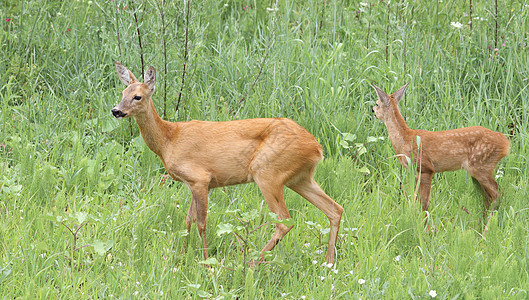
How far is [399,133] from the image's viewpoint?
19.2 feet

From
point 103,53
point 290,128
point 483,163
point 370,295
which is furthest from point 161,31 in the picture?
point 370,295

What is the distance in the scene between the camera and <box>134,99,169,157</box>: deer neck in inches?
206

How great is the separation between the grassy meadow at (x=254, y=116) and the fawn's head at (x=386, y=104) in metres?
0.31

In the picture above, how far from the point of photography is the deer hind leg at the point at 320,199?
5020 millimetres

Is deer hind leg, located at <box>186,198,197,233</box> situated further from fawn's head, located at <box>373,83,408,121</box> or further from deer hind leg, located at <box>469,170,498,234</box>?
deer hind leg, located at <box>469,170,498,234</box>

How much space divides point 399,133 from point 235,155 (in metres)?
1.52

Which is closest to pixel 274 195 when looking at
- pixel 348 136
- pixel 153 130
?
pixel 153 130

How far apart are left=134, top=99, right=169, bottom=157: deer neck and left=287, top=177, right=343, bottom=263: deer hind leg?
3.23 feet

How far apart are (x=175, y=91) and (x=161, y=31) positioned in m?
0.58

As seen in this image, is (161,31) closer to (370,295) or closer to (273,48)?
(273,48)

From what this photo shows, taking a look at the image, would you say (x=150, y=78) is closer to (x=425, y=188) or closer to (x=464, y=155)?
(x=425, y=188)

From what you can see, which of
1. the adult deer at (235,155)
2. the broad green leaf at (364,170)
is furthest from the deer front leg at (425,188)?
the adult deer at (235,155)

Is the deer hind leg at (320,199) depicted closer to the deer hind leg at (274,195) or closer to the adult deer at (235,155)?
the adult deer at (235,155)

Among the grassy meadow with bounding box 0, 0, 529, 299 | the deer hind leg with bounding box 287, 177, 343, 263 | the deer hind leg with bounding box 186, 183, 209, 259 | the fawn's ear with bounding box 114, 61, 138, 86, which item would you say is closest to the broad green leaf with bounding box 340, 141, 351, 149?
the grassy meadow with bounding box 0, 0, 529, 299
